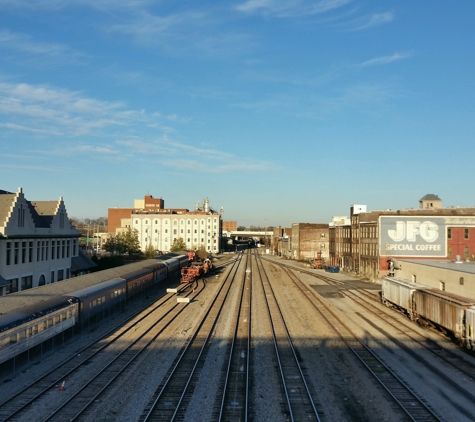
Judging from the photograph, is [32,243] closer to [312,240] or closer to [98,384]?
[98,384]

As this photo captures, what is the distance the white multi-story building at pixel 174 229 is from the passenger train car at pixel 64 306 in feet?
304

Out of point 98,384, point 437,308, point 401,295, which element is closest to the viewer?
point 98,384

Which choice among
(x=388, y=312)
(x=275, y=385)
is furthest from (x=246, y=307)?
(x=275, y=385)

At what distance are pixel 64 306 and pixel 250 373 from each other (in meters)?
10.4

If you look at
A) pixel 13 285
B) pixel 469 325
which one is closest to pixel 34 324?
pixel 13 285

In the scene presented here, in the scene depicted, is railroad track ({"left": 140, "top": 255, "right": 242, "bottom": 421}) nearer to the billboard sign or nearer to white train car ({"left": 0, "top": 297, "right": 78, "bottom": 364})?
white train car ({"left": 0, "top": 297, "right": 78, "bottom": 364})

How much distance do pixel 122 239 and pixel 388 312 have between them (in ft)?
232

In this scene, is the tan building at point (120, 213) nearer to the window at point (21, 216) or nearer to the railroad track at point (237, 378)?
the window at point (21, 216)

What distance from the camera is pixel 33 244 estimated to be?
3756cm

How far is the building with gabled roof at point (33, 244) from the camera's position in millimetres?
33500

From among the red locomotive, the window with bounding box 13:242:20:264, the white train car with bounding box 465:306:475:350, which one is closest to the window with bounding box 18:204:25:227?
the window with bounding box 13:242:20:264

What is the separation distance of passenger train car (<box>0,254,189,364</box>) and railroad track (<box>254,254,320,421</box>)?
1089 centimetres

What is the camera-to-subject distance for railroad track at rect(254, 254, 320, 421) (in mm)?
15635

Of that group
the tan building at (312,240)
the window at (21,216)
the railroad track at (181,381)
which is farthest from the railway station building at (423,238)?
the tan building at (312,240)
